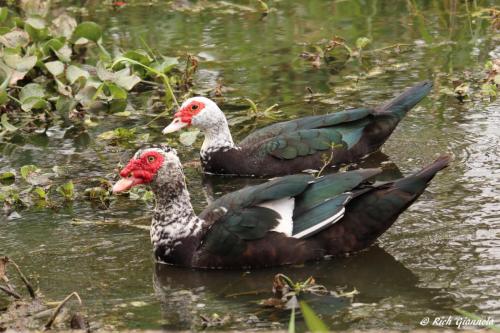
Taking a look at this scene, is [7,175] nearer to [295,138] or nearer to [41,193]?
[41,193]

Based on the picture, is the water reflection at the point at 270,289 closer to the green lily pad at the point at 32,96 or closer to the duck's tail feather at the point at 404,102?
the duck's tail feather at the point at 404,102

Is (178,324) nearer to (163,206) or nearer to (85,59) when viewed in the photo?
(163,206)

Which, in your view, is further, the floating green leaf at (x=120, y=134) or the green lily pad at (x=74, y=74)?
the green lily pad at (x=74, y=74)

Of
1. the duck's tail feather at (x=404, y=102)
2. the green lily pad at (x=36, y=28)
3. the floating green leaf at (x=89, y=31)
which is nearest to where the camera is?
the duck's tail feather at (x=404, y=102)

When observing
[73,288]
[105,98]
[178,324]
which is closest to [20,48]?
[105,98]

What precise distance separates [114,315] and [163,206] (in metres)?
1.25

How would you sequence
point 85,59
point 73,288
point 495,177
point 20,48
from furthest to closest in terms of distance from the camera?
point 85,59, point 20,48, point 495,177, point 73,288

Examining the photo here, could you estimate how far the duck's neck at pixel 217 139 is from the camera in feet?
32.4

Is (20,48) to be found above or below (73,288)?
above

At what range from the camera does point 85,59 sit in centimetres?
1317

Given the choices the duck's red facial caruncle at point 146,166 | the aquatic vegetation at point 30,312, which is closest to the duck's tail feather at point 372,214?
the duck's red facial caruncle at point 146,166

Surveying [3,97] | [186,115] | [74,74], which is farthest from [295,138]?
[3,97]

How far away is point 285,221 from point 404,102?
2779 mm

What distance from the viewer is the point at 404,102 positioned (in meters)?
9.88
